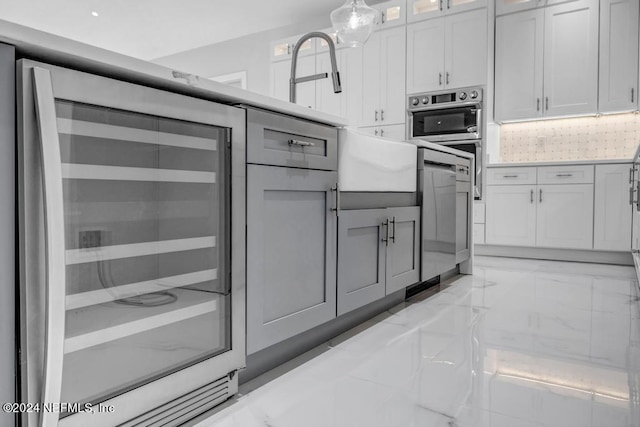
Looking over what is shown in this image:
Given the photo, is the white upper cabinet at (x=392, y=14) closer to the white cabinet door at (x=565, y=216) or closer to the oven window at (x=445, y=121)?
the oven window at (x=445, y=121)

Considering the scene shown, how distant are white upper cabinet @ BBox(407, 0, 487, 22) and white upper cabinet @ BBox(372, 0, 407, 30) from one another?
6 centimetres

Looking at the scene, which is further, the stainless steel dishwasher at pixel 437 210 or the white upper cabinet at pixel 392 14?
the white upper cabinet at pixel 392 14

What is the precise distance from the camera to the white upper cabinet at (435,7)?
435 centimetres

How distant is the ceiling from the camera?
5.25 meters

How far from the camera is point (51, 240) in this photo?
77cm

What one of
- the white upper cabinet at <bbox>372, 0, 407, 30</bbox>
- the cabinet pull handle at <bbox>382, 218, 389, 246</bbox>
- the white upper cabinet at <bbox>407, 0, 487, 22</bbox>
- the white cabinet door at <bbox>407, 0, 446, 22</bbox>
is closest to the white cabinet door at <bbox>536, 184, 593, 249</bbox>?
the white upper cabinet at <bbox>407, 0, 487, 22</bbox>

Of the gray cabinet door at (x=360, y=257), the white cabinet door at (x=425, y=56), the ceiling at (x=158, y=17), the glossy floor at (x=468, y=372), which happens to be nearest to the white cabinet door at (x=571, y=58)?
the white cabinet door at (x=425, y=56)

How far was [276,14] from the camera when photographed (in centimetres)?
564

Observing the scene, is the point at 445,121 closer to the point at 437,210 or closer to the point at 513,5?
the point at 513,5

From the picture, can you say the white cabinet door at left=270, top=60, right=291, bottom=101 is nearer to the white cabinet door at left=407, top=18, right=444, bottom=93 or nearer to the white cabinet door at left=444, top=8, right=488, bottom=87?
the white cabinet door at left=407, top=18, right=444, bottom=93

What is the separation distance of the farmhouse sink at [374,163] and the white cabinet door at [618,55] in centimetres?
273

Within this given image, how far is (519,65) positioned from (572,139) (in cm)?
94

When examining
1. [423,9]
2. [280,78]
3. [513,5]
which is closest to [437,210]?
[513,5]

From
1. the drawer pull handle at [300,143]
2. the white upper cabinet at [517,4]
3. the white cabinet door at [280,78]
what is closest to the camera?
the drawer pull handle at [300,143]
